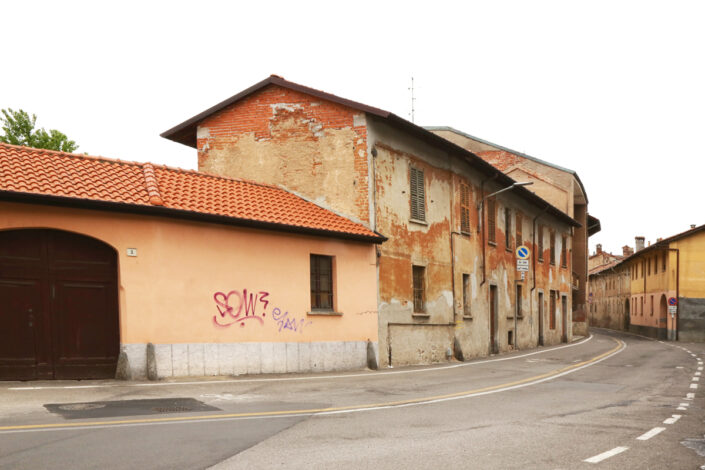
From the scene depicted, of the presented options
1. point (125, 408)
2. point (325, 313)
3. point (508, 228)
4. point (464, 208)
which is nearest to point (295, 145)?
point (325, 313)

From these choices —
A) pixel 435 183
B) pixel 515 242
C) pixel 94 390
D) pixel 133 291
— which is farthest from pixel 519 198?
pixel 94 390

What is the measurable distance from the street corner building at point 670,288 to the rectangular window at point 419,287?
96.1ft

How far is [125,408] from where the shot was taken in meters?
9.27

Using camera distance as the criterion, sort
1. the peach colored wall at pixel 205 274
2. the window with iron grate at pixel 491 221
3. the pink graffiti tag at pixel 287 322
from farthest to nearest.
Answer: the window with iron grate at pixel 491 221 → the pink graffiti tag at pixel 287 322 → the peach colored wall at pixel 205 274

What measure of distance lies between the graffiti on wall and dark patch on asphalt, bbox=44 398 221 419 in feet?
14.6

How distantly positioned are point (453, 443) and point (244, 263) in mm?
8983

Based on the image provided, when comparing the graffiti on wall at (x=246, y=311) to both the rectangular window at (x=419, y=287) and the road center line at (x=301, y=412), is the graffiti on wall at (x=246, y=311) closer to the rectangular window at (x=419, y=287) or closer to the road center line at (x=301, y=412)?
the road center line at (x=301, y=412)

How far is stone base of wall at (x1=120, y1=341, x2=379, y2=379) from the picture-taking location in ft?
43.8

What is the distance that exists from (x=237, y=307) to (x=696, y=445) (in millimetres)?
9826

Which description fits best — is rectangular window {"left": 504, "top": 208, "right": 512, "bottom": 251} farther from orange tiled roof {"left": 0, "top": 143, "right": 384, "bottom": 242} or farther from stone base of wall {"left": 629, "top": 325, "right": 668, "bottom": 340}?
stone base of wall {"left": 629, "top": 325, "right": 668, "bottom": 340}

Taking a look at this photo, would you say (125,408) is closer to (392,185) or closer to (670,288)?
(392,185)

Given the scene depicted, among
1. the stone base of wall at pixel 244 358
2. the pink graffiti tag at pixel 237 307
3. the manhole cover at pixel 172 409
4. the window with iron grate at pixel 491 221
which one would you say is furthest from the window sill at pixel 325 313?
the window with iron grate at pixel 491 221

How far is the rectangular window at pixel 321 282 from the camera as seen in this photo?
1727 cm

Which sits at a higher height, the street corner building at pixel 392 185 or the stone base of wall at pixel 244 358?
the street corner building at pixel 392 185
